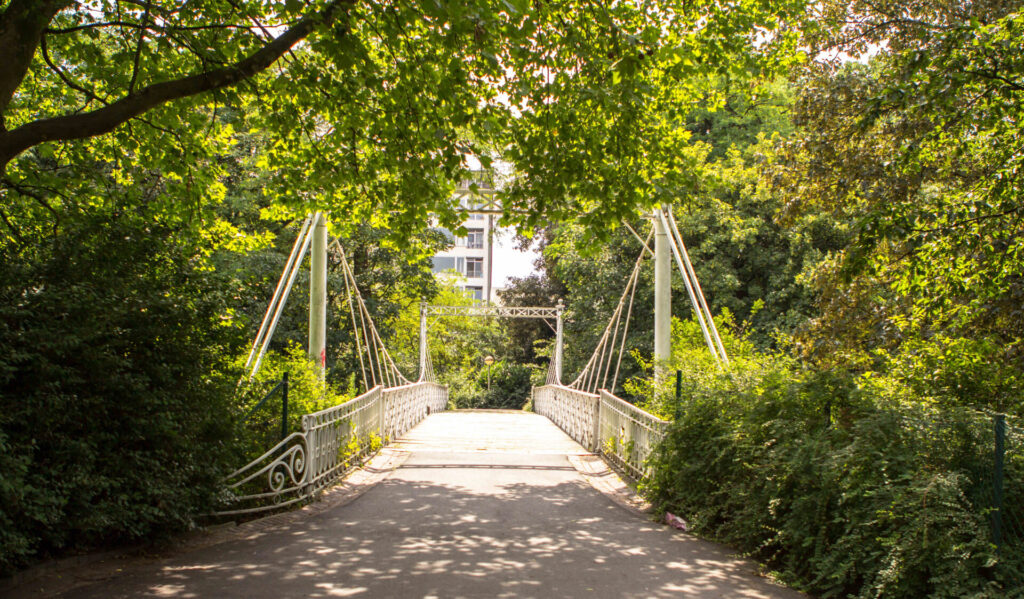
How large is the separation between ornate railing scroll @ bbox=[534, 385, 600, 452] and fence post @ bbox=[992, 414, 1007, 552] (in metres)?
9.87

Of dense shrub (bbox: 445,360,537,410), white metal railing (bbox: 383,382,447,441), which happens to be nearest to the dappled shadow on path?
white metal railing (bbox: 383,382,447,441)

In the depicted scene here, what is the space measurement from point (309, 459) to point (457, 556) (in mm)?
3107

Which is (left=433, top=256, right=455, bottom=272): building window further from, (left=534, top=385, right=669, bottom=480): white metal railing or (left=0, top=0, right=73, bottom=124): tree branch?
(left=0, top=0, right=73, bottom=124): tree branch

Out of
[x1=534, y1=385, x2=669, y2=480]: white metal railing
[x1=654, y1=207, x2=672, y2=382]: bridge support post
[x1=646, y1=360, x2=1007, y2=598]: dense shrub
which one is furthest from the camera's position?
[x1=654, y1=207, x2=672, y2=382]: bridge support post

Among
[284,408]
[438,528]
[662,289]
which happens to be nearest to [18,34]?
[284,408]

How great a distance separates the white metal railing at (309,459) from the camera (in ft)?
25.9

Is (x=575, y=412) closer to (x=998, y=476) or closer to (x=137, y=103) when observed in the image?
(x=137, y=103)

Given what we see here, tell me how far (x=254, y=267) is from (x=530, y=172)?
38.9 feet

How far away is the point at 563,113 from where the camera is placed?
8898mm

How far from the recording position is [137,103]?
6371 millimetres

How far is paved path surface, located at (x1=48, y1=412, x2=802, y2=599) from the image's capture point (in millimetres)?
5609

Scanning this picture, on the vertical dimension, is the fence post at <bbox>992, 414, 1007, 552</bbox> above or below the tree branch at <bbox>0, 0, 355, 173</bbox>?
below

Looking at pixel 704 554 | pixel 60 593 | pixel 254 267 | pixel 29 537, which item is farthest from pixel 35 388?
pixel 254 267

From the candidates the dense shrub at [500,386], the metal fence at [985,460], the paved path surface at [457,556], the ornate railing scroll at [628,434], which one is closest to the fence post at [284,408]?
the paved path surface at [457,556]
